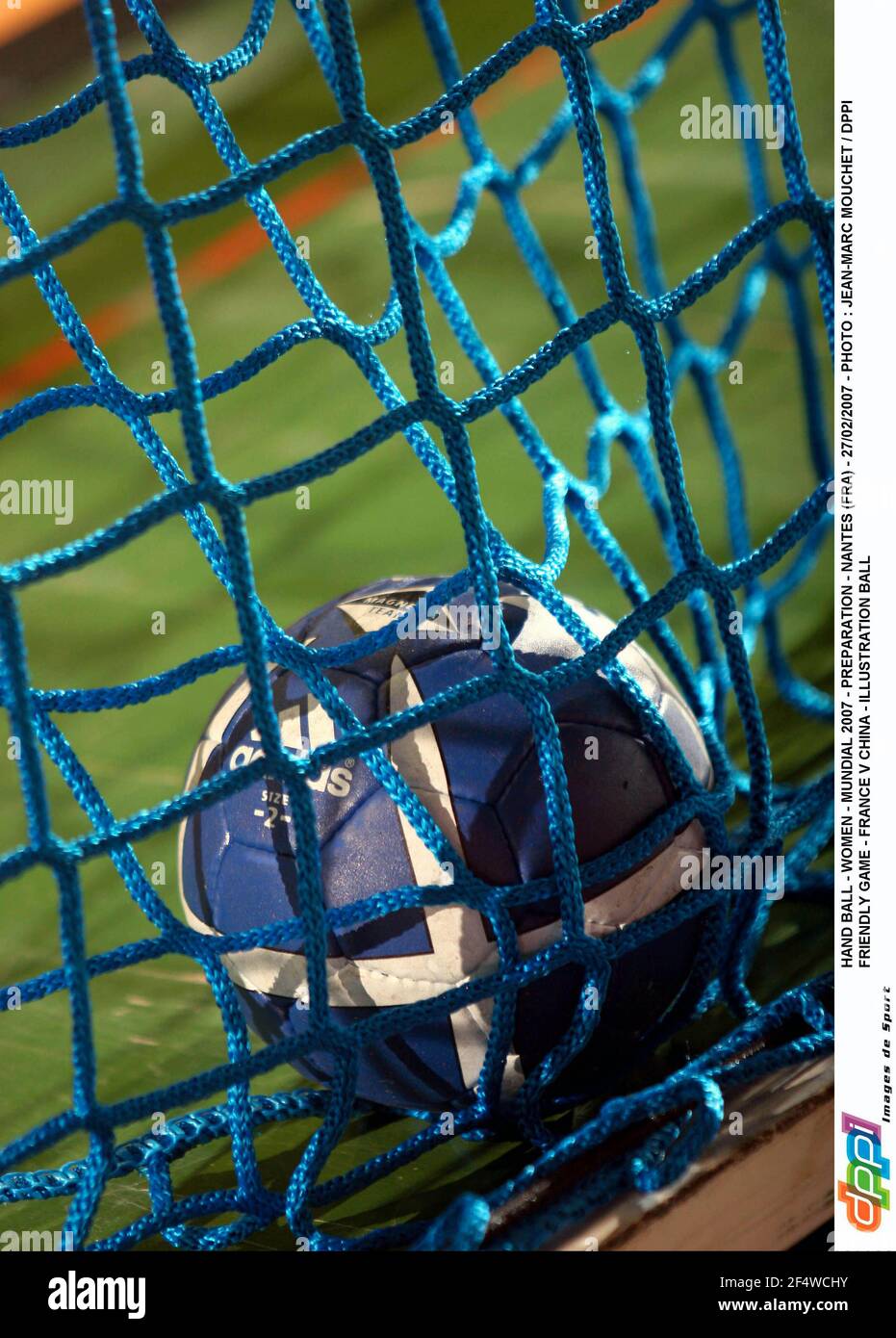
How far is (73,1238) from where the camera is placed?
2.79ft

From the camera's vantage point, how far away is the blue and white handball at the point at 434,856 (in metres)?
0.87

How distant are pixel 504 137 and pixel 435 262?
1380mm

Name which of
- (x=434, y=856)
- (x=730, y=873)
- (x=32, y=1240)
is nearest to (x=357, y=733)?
(x=434, y=856)

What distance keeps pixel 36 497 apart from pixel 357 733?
1237mm

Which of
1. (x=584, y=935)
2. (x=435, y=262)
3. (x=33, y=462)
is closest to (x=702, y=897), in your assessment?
(x=584, y=935)

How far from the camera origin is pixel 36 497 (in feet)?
6.42
